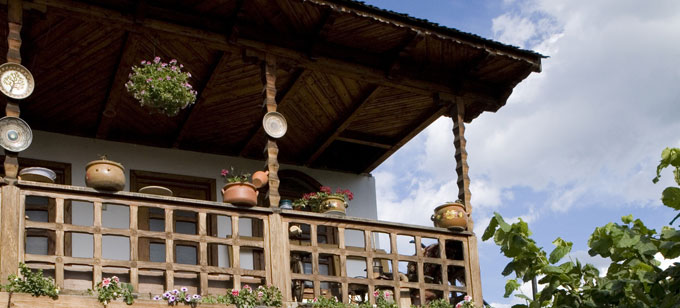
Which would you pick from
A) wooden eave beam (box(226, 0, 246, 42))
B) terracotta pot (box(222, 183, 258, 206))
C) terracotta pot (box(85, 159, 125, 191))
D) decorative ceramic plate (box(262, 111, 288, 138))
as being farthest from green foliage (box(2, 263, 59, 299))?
wooden eave beam (box(226, 0, 246, 42))

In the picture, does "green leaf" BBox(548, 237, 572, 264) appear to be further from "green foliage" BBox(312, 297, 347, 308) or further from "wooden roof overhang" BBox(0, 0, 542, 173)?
"wooden roof overhang" BBox(0, 0, 542, 173)

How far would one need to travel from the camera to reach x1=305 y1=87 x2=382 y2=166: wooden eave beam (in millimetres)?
13986

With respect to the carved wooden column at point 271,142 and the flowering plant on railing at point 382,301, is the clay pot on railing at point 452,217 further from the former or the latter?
the carved wooden column at point 271,142

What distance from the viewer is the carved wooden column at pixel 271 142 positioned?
1169cm

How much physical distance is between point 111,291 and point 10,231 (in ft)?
3.82

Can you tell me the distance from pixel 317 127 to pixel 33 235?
14.8 feet

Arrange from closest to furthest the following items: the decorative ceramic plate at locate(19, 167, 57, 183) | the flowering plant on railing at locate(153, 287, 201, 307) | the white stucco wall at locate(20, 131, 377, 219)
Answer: the flowering plant on railing at locate(153, 287, 201, 307) → the decorative ceramic plate at locate(19, 167, 57, 183) → the white stucco wall at locate(20, 131, 377, 219)

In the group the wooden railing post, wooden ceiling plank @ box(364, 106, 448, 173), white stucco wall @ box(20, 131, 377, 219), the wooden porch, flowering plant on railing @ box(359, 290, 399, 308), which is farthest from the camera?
wooden ceiling plank @ box(364, 106, 448, 173)

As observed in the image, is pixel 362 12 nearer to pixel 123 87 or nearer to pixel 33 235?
pixel 123 87

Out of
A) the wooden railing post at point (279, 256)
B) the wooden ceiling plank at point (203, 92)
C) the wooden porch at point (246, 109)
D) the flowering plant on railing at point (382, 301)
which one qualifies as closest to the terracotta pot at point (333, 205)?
the wooden porch at point (246, 109)

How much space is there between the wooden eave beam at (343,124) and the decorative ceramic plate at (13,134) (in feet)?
16.6

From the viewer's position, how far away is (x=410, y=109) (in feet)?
48.5

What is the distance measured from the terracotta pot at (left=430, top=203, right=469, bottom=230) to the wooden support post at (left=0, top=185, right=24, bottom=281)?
17.6 ft

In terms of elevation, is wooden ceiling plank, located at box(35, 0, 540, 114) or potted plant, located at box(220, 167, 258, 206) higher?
wooden ceiling plank, located at box(35, 0, 540, 114)
